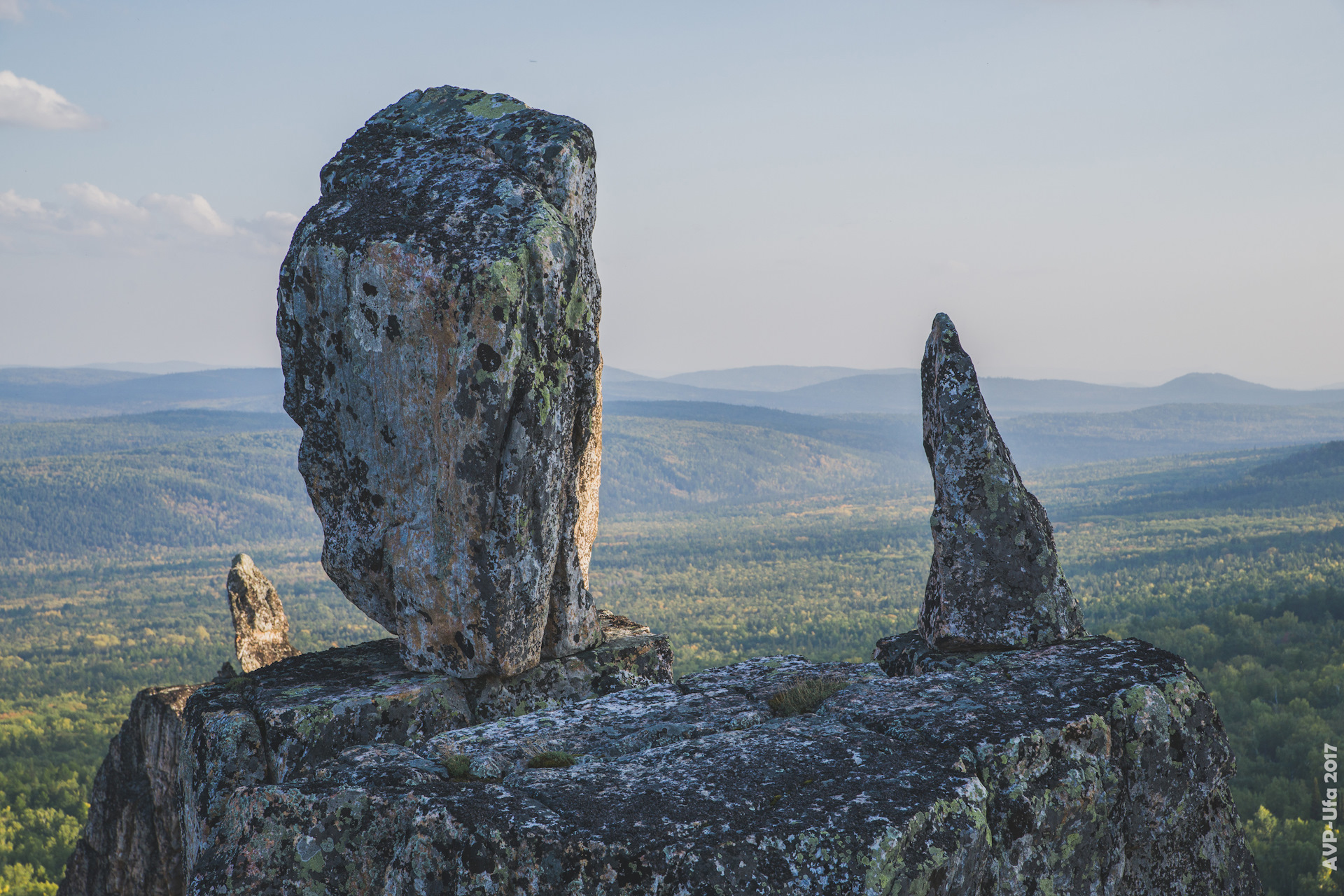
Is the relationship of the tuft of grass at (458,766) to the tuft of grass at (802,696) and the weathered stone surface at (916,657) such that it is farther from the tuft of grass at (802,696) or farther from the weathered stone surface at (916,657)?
the weathered stone surface at (916,657)

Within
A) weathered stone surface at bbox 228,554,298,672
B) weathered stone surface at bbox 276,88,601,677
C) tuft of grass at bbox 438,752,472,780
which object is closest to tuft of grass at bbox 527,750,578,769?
tuft of grass at bbox 438,752,472,780

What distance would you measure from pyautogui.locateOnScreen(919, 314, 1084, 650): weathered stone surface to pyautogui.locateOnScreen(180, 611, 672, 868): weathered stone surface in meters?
4.50

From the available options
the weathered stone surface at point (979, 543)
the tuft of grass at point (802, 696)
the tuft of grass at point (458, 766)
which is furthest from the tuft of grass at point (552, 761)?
the weathered stone surface at point (979, 543)

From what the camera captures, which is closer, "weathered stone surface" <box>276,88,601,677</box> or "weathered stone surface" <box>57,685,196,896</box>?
"weathered stone surface" <box>276,88,601,677</box>

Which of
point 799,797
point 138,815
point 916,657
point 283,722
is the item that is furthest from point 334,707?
point 138,815

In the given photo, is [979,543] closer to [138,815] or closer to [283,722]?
[283,722]

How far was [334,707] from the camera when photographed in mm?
10547

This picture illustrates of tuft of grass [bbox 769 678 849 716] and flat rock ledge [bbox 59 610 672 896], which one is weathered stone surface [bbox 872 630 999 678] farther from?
flat rock ledge [bbox 59 610 672 896]

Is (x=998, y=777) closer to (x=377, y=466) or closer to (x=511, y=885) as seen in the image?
(x=511, y=885)

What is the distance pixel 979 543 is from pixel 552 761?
623cm

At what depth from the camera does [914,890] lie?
5680 millimetres

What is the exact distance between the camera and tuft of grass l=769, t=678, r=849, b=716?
8398 mm

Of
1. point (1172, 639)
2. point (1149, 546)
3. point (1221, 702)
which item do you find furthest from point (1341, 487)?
point (1221, 702)

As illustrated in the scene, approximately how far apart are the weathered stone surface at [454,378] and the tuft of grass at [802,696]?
3799 mm
